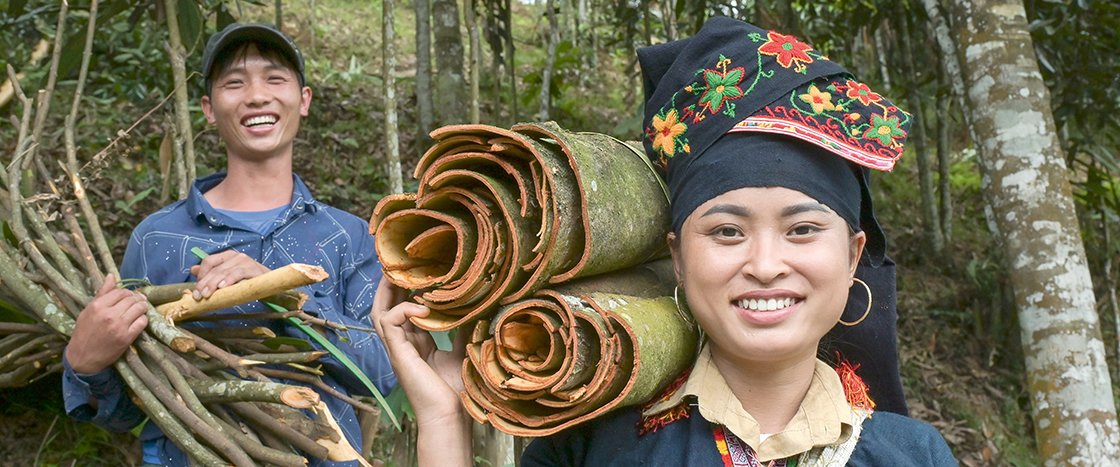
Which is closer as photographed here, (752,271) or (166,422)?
(752,271)

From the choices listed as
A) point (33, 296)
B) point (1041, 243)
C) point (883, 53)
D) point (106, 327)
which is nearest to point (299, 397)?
point (106, 327)

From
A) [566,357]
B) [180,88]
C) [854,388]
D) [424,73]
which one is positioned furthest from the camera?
[424,73]

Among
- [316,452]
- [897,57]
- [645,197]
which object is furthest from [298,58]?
[897,57]

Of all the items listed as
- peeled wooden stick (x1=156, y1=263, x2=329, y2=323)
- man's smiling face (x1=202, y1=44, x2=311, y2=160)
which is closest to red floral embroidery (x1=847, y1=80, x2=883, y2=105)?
peeled wooden stick (x1=156, y1=263, x2=329, y2=323)

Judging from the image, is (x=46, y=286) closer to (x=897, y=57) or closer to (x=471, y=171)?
(x=471, y=171)

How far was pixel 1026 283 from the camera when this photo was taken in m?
3.05

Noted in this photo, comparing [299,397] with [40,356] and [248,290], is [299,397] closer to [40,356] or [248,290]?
[248,290]

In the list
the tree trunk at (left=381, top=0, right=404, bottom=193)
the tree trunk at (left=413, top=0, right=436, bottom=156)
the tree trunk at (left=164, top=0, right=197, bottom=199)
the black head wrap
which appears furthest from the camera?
the tree trunk at (left=413, top=0, right=436, bottom=156)

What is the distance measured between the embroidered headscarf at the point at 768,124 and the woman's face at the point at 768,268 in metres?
0.03

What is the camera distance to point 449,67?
507cm

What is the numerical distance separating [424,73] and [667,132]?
4504 millimetres

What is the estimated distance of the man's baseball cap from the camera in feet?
8.13

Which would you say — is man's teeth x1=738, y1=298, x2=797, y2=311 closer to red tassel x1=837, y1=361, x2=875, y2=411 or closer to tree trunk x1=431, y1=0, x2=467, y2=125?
red tassel x1=837, y1=361, x2=875, y2=411

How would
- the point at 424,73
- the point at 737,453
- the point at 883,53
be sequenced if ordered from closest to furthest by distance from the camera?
1. the point at 737,453
2. the point at 424,73
3. the point at 883,53
